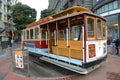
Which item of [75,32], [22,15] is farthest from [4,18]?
[75,32]

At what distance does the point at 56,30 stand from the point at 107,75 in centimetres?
401

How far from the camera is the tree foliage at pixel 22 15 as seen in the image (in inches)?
1956

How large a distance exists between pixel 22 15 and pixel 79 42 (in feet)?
139

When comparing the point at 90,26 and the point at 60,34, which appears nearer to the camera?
the point at 90,26

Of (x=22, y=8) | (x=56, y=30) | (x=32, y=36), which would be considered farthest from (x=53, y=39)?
(x=22, y=8)

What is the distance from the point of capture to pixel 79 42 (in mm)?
9953

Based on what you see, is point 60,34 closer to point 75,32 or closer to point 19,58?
point 75,32

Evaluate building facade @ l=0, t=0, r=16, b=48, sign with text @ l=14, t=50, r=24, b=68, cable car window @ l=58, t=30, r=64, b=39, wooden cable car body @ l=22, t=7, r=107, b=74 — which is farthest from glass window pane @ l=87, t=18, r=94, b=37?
building facade @ l=0, t=0, r=16, b=48

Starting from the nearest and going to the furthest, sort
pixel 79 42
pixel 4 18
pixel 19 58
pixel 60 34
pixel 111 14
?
1. pixel 79 42
2. pixel 19 58
3. pixel 60 34
4. pixel 111 14
5. pixel 4 18

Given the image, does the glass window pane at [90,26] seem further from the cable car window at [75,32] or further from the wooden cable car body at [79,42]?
the cable car window at [75,32]

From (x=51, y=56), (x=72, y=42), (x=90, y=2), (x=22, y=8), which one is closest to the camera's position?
(x=72, y=42)

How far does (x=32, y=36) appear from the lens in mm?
16734

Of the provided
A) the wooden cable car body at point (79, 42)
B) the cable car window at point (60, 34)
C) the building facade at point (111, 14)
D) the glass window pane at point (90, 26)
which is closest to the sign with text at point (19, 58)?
the wooden cable car body at point (79, 42)

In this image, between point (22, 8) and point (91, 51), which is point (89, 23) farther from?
point (22, 8)
